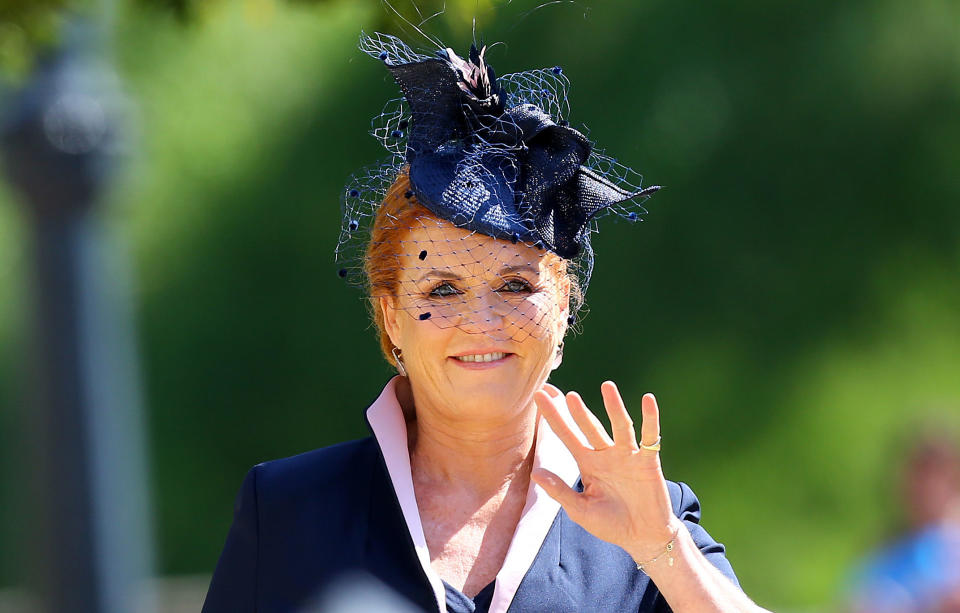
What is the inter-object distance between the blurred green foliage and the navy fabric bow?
3868 mm

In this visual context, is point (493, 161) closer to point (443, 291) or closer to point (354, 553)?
point (443, 291)

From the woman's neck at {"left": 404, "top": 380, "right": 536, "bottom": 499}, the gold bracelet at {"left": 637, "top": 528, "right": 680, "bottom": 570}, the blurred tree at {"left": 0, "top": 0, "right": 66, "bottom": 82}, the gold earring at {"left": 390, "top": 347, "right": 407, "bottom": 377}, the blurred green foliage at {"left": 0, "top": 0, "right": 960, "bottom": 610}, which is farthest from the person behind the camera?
the blurred green foliage at {"left": 0, "top": 0, "right": 960, "bottom": 610}

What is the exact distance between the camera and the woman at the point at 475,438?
252 cm

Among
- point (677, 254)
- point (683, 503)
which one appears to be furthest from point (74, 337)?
point (677, 254)

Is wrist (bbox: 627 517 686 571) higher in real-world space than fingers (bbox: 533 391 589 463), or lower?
lower

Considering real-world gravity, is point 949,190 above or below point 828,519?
above

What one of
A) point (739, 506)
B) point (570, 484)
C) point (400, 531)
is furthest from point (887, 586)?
point (739, 506)

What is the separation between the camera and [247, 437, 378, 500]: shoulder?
2.71 meters

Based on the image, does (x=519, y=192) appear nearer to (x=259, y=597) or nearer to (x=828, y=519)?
(x=259, y=597)

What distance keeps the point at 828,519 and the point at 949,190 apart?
1.96 m

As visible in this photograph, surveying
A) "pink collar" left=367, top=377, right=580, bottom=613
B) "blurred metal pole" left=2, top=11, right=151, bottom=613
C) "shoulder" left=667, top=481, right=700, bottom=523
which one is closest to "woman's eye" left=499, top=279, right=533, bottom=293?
"pink collar" left=367, top=377, right=580, bottom=613

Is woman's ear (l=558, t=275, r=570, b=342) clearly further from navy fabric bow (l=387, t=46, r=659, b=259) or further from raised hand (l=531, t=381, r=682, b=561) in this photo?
raised hand (l=531, t=381, r=682, b=561)

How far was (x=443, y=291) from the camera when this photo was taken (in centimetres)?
268

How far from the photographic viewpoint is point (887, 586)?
3.75 metres
